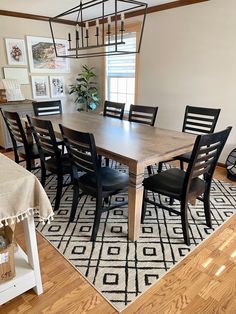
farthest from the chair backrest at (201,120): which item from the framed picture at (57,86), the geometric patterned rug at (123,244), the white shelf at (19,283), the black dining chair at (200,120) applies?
the framed picture at (57,86)

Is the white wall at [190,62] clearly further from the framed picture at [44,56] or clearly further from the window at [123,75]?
the framed picture at [44,56]

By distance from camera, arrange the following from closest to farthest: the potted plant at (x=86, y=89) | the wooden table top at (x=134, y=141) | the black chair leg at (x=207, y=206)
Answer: the wooden table top at (x=134, y=141), the black chair leg at (x=207, y=206), the potted plant at (x=86, y=89)

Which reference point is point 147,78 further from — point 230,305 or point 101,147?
point 230,305

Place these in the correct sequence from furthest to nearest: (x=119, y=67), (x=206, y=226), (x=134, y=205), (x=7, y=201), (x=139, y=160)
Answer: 1. (x=119, y=67)
2. (x=206, y=226)
3. (x=134, y=205)
4. (x=139, y=160)
5. (x=7, y=201)

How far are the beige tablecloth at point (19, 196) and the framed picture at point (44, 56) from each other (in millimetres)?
3970

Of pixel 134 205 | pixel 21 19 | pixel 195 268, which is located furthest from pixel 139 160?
pixel 21 19

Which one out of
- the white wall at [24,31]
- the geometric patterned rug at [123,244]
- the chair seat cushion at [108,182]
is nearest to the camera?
the geometric patterned rug at [123,244]

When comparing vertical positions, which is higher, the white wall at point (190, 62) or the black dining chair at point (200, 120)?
the white wall at point (190, 62)

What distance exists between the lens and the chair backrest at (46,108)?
11.6 ft

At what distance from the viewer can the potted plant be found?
17.0 feet

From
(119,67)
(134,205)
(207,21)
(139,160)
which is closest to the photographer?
(139,160)

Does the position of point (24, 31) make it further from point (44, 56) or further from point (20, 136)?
point (20, 136)

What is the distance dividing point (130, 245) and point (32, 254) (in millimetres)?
831

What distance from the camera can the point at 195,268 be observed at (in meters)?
1.76
